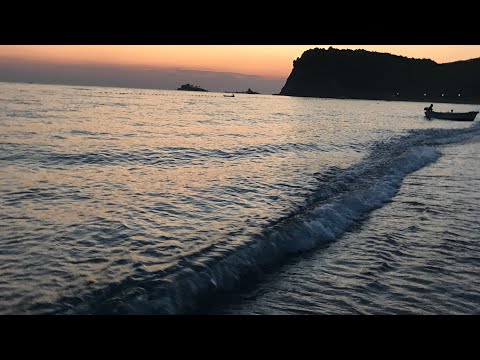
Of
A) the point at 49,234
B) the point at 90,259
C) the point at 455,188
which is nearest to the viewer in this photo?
the point at 90,259

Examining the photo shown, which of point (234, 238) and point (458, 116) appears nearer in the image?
point (234, 238)

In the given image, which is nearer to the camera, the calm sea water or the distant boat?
the calm sea water

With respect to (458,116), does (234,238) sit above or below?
below

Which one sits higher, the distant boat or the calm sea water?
the distant boat

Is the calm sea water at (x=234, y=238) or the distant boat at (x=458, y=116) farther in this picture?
the distant boat at (x=458, y=116)

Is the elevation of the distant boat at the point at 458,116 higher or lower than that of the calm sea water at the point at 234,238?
higher

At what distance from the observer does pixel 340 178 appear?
16500 millimetres
